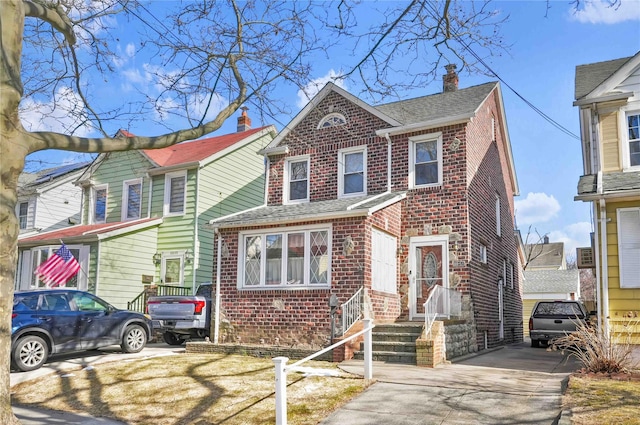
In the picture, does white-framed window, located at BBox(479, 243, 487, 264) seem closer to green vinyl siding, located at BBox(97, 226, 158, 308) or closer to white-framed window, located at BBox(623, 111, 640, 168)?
white-framed window, located at BBox(623, 111, 640, 168)

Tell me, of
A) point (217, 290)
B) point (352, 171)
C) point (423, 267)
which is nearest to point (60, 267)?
point (217, 290)

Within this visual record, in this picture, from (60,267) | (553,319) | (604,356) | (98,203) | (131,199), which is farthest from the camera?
(98,203)

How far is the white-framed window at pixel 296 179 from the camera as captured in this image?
17.8 m

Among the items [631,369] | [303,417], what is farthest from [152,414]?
[631,369]

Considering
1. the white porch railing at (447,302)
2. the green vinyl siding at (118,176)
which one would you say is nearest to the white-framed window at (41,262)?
the green vinyl siding at (118,176)

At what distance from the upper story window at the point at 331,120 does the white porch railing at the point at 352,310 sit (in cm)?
633

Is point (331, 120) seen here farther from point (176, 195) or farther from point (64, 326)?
point (64, 326)

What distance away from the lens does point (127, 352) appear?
13664 mm

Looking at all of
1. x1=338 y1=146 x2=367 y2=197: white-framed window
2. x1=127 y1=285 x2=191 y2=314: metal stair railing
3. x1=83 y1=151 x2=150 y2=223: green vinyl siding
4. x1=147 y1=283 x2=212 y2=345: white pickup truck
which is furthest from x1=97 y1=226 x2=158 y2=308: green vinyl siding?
x1=338 y1=146 x2=367 y2=197: white-framed window

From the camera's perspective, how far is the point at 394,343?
12.3 meters

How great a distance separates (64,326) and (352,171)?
8.87 m

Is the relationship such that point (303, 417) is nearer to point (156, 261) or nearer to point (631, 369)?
point (631, 369)

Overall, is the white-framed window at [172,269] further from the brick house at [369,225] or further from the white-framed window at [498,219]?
the white-framed window at [498,219]

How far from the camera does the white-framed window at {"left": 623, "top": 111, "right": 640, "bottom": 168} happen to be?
500 inches
